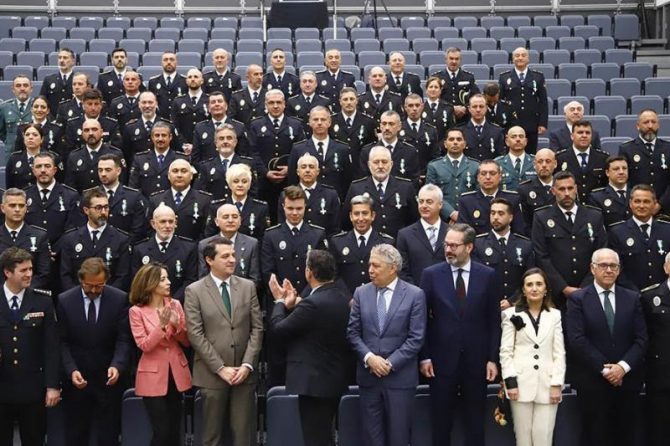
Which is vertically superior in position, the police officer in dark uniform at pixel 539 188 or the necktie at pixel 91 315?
the police officer in dark uniform at pixel 539 188

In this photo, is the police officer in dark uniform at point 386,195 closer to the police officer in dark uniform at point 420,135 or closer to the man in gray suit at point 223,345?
the police officer in dark uniform at point 420,135

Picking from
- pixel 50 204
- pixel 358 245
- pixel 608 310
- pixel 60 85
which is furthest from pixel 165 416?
pixel 60 85

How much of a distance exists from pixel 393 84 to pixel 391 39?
329 cm

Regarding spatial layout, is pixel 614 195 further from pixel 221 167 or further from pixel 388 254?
pixel 221 167

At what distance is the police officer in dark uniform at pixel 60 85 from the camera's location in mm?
10312

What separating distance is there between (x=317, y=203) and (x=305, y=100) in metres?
2.44

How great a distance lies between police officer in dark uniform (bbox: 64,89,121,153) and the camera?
886cm

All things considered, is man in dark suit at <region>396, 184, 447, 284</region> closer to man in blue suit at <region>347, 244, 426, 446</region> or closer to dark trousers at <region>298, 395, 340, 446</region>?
man in blue suit at <region>347, 244, 426, 446</region>

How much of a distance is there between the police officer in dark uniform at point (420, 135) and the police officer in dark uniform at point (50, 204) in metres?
2.98

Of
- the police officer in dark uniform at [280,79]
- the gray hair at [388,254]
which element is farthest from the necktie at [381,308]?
the police officer in dark uniform at [280,79]

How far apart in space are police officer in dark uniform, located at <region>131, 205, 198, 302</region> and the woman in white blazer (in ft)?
7.20

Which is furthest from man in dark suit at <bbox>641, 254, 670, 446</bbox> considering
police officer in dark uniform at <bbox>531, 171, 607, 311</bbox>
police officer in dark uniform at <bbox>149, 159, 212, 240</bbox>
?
police officer in dark uniform at <bbox>149, 159, 212, 240</bbox>

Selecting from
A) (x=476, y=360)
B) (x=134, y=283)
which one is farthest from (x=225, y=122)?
(x=476, y=360)

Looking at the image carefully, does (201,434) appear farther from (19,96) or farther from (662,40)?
(662,40)
